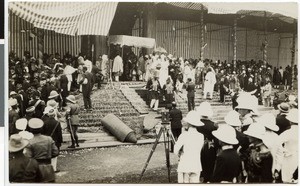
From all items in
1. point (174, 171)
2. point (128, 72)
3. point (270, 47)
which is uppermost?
point (270, 47)

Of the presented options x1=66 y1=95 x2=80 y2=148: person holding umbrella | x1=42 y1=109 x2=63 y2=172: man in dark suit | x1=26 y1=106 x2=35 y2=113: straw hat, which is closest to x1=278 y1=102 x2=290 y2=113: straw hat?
x1=66 y1=95 x2=80 y2=148: person holding umbrella

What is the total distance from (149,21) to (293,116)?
318cm

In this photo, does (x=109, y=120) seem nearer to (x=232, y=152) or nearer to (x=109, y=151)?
(x=109, y=151)

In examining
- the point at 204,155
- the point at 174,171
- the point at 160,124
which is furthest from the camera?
the point at 160,124

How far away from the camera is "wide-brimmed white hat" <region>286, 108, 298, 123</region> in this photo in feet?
22.4

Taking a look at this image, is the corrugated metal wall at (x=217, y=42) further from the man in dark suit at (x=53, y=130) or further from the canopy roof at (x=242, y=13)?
the man in dark suit at (x=53, y=130)

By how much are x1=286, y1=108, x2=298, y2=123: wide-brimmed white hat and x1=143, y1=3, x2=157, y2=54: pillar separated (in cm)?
284

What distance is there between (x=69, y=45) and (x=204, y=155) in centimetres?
349

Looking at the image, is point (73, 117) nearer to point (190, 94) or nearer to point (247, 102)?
point (190, 94)

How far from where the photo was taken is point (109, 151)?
7.04 m

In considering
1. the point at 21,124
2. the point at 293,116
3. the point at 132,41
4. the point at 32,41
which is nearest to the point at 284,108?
the point at 293,116

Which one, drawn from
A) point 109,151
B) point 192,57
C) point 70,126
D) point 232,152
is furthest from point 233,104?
point 70,126

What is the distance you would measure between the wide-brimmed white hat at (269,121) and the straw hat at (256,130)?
15 cm

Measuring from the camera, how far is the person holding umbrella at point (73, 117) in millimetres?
6938
